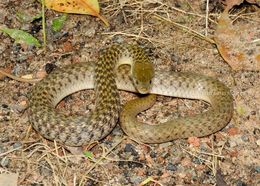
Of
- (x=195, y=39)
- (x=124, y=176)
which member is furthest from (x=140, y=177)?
(x=195, y=39)

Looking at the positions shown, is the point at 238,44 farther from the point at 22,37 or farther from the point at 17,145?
the point at 17,145

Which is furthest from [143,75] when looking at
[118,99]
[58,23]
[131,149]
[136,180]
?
[58,23]

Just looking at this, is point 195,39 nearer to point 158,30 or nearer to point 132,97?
point 158,30

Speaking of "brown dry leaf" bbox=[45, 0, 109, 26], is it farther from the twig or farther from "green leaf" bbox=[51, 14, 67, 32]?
the twig

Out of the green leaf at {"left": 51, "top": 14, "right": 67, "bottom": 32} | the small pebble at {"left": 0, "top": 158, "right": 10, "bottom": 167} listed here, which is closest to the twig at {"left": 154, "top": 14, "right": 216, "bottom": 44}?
the green leaf at {"left": 51, "top": 14, "right": 67, "bottom": 32}

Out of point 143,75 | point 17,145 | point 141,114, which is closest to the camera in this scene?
point 17,145

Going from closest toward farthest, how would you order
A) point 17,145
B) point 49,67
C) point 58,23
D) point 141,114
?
point 17,145, point 141,114, point 49,67, point 58,23

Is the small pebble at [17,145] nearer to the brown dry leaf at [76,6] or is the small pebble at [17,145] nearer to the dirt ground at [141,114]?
the dirt ground at [141,114]
